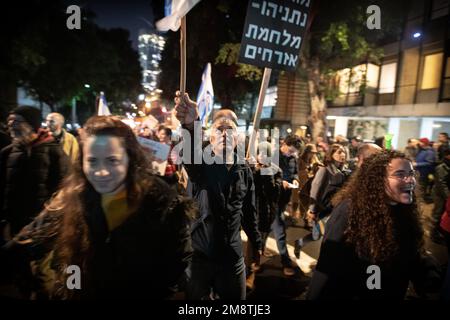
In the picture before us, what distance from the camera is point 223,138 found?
290 centimetres

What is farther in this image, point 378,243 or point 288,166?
point 288,166

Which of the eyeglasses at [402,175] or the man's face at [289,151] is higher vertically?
the eyeglasses at [402,175]

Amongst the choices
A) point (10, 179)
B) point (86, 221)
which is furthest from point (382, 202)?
point (10, 179)

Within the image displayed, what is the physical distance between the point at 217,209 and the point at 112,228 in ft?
3.70

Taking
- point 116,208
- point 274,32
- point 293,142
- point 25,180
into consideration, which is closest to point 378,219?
point 116,208

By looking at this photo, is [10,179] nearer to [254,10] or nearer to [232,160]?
[232,160]

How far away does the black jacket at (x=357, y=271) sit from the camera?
7.15ft

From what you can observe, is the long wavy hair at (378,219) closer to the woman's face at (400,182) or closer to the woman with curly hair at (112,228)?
the woman's face at (400,182)

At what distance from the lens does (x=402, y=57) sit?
1950 cm

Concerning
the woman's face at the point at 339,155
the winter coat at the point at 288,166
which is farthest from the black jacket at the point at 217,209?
the winter coat at the point at 288,166

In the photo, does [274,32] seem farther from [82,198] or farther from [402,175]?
[82,198]

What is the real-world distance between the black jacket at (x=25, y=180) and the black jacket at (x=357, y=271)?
3.00 meters
